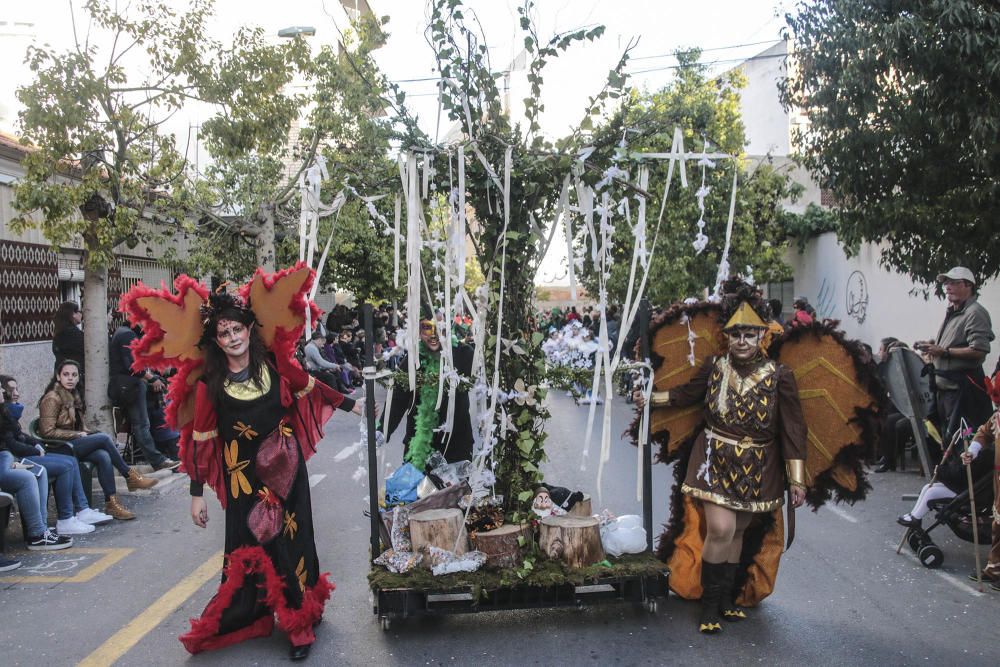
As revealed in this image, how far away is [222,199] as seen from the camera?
595 inches

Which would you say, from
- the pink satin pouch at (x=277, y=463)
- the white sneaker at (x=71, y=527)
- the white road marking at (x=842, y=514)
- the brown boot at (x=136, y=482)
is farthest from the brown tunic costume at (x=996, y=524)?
the brown boot at (x=136, y=482)

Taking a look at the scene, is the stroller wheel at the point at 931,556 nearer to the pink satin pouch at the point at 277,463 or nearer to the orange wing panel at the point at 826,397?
the orange wing panel at the point at 826,397

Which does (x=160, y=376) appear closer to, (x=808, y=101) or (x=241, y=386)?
(x=241, y=386)

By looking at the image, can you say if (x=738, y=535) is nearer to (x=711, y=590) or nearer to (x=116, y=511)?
(x=711, y=590)

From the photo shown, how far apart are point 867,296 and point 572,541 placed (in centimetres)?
1423

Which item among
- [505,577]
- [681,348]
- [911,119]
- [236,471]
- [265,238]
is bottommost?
[505,577]

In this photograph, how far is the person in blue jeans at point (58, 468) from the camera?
7129 millimetres

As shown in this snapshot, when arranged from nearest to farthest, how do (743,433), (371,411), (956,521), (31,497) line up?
(371,411), (743,433), (956,521), (31,497)

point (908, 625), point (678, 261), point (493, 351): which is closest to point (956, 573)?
point (908, 625)

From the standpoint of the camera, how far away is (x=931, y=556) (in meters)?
6.09

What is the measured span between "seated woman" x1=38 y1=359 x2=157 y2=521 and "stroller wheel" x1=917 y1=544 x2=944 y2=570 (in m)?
6.50

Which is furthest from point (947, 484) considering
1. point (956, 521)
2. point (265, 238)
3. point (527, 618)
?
point (265, 238)

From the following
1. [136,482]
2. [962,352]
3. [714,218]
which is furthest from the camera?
[714,218]

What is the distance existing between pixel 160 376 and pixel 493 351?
703 cm
